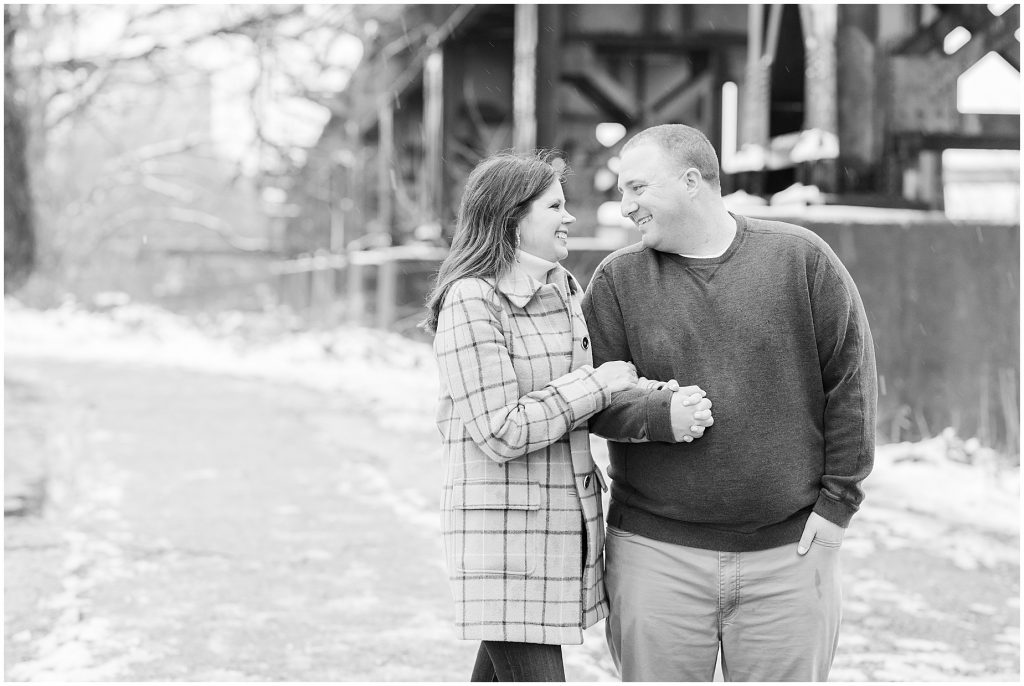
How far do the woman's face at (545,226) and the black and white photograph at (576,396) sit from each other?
0.01 metres

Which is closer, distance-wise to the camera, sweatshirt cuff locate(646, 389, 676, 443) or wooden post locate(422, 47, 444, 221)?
sweatshirt cuff locate(646, 389, 676, 443)

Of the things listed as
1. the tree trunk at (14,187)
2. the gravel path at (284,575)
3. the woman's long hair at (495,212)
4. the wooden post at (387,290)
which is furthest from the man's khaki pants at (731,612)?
the wooden post at (387,290)

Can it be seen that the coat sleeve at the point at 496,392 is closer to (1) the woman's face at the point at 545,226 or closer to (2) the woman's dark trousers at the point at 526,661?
(1) the woman's face at the point at 545,226

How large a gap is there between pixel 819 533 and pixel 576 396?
67 cm

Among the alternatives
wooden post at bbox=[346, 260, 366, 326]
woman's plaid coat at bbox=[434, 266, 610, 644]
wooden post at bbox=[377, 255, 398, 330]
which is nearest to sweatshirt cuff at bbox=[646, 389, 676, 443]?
woman's plaid coat at bbox=[434, 266, 610, 644]

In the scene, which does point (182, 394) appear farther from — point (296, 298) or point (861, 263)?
point (296, 298)

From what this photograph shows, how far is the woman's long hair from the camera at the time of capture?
2902 millimetres

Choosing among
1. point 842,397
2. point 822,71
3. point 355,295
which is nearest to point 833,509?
point 842,397

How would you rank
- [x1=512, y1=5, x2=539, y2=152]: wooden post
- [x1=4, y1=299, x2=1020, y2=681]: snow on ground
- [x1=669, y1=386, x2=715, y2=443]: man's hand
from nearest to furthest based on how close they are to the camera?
[x1=669, y1=386, x2=715, y2=443]: man's hand
[x1=4, y1=299, x2=1020, y2=681]: snow on ground
[x1=512, y1=5, x2=539, y2=152]: wooden post

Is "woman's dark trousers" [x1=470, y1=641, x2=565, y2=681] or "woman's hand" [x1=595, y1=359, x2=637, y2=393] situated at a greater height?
"woman's hand" [x1=595, y1=359, x2=637, y2=393]

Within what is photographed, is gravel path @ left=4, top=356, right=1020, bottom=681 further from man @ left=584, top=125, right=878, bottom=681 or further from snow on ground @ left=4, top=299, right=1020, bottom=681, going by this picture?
man @ left=584, top=125, right=878, bottom=681

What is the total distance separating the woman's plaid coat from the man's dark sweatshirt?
0.50 feet

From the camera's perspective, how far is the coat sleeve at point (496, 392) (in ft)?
9.00

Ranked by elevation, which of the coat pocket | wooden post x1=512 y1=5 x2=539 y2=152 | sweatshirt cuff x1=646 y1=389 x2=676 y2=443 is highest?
wooden post x1=512 y1=5 x2=539 y2=152
